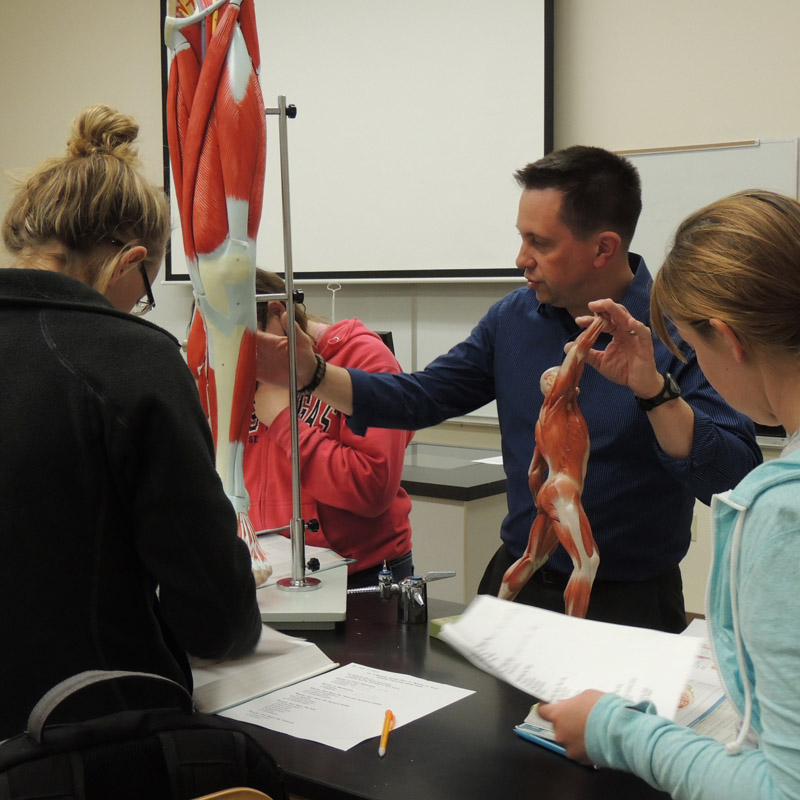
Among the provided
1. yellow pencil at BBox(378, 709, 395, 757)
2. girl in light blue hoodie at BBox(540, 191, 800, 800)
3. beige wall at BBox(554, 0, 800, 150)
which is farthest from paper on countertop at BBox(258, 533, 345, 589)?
beige wall at BBox(554, 0, 800, 150)

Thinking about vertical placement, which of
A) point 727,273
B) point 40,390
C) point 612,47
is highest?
point 612,47

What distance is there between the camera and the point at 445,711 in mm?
1270

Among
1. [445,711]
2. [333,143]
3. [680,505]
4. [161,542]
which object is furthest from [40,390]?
[333,143]

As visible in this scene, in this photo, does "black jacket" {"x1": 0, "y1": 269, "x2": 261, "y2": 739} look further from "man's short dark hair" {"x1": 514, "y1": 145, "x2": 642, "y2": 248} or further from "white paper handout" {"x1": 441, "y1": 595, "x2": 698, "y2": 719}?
"man's short dark hair" {"x1": 514, "y1": 145, "x2": 642, "y2": 248}

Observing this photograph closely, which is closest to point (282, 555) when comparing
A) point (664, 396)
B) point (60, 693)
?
point (664, 396)

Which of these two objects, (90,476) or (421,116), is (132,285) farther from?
(421,116)

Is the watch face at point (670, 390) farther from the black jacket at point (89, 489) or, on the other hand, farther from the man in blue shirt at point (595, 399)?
the black jacket at point (89, 489)

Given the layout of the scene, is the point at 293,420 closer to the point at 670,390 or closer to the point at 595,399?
the point at 595,399

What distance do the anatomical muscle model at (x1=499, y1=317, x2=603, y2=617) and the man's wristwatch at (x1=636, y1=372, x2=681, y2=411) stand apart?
11 centimetres

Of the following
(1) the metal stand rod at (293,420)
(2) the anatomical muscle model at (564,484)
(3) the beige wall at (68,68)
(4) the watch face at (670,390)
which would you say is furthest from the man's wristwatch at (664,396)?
(3) the beige wall at (68,68)

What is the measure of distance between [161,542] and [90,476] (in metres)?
0.10

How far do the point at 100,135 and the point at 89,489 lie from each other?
548 mm

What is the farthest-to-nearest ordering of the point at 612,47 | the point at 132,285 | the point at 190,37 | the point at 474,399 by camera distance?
1. the point at 612,47
2. the point at 474,399
3. the point at 190,37
4. the point at 132,285

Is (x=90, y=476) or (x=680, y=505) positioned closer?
(x=90, y=476)
